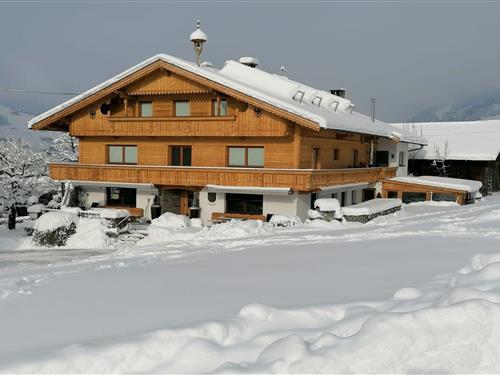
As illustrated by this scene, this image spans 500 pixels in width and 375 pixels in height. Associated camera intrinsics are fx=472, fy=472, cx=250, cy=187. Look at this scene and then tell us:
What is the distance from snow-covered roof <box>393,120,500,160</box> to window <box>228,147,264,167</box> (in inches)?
823

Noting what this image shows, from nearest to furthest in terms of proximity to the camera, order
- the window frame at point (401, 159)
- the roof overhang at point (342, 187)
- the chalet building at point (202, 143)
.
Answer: the chalet building at point (202, 143), the roof overhang at point (342, 187), the window frame at point (401, 159)

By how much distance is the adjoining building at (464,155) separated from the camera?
3766 cm

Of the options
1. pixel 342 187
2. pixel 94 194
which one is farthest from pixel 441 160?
pixel 94 194

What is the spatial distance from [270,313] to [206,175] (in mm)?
17430

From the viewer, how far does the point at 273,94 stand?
25656 mm

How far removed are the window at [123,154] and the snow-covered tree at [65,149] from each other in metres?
17.4

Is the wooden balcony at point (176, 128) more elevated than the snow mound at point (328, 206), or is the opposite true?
the wooden balcony at point (176, 128)

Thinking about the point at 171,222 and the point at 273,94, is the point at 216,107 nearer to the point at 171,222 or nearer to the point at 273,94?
the point at 273,94

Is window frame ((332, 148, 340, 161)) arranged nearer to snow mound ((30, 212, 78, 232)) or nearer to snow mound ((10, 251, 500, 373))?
snow mound ((30, 212, 78, 232))

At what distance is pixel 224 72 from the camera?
27.4 meters

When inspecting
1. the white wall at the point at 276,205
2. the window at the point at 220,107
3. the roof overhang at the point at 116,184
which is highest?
the window at the point at 220,107

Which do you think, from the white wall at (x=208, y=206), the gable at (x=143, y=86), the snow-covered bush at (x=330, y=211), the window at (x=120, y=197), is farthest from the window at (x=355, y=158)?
the window at (x=120, y=197)

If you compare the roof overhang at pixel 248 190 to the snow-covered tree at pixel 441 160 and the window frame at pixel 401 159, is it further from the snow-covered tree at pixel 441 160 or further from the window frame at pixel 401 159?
the snow-covered tree at pixel 441 160

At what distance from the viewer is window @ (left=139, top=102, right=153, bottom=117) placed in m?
25.8
